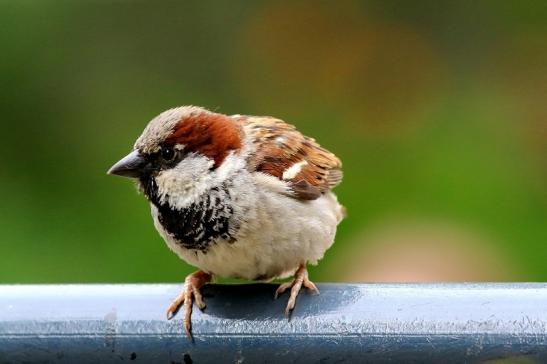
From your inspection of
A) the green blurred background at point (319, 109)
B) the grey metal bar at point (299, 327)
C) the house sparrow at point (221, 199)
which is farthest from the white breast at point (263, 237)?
the green blurred background at point (319, 109)

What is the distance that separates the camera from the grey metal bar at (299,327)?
5.25ft

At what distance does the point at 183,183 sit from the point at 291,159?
0.94 ft

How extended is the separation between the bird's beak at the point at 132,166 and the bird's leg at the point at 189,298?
0.21 meters

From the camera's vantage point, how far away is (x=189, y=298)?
73.5 inches

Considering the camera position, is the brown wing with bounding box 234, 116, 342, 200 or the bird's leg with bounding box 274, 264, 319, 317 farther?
the brown wing with bounding box 234, 116, 342, 200

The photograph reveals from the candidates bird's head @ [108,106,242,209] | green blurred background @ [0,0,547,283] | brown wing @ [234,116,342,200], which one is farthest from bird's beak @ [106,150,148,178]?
green blurred background @ [0,0,547,283]

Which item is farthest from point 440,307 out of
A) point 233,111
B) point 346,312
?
point 233,111

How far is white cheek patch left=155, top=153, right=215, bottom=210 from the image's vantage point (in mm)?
2127

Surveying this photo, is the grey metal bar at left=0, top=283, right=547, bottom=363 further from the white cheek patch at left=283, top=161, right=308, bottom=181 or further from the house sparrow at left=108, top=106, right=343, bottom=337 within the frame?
the white cheek patch at left=283, top=161, right=308, bottom=181

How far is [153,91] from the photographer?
3945 mm

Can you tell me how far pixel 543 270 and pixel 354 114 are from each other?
941 millimetres

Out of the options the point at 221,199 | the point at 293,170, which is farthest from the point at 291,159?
the point at 221,199

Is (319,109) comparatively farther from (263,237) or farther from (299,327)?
(299,327)

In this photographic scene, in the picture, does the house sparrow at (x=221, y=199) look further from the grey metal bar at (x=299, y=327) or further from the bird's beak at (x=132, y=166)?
the grey metal bar at (x=299, y=327)
